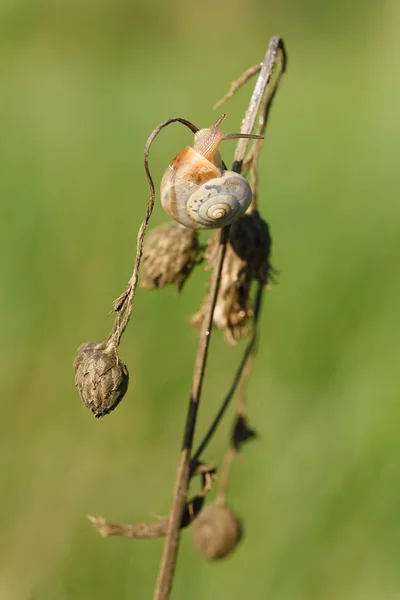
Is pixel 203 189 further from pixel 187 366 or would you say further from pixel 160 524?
pixel 187 366

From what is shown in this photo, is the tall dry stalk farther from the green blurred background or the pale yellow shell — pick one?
the green blurred background

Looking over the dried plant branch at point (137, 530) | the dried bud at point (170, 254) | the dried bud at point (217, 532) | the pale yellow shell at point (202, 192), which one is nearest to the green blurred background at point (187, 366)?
the dried bud at point (217, 532)

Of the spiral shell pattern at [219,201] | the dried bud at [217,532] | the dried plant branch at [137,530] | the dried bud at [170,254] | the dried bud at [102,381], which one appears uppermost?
the spiral shell pattern at [219,201]

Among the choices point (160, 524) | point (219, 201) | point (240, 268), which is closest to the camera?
point (219, 201)

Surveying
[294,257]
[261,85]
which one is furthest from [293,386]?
[261,85]

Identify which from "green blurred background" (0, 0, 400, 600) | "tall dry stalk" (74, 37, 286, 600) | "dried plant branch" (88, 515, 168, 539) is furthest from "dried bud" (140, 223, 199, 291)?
"green blurred background" (0, 0, 400, 600)

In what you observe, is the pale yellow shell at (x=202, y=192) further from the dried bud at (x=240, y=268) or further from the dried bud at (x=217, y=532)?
the dried bud at (x=217, y=532)

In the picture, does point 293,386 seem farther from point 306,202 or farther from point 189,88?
point 189,88

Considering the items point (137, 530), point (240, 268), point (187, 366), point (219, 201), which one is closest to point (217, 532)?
point (137, 530)

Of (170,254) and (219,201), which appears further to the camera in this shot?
(170,254)
